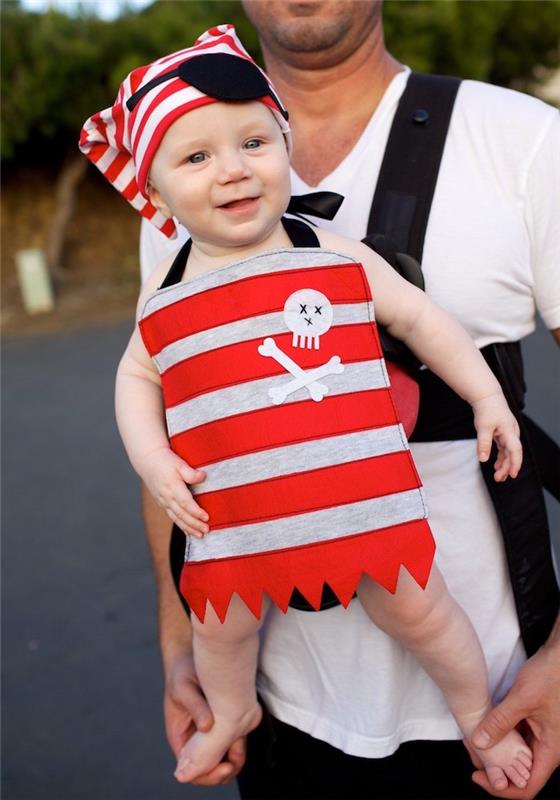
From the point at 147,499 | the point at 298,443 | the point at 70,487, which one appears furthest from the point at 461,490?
the point at 70,487

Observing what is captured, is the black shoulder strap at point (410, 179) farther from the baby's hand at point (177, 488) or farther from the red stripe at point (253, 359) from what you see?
the baby's hand at point (177, 488)

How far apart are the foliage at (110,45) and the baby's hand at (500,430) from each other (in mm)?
7988

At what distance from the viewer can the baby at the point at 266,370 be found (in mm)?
1410

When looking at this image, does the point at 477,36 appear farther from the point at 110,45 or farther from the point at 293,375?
the point at 293,375

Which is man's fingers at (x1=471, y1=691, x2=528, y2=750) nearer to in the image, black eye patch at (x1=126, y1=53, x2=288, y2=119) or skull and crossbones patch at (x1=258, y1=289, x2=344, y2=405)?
skull and crossbones patch at (x1=258, y1=289, x2=344, y2=405)

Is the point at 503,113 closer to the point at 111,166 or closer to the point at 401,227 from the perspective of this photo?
the point at 401,227

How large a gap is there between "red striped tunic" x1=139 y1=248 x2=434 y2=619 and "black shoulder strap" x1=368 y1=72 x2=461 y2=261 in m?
0.26

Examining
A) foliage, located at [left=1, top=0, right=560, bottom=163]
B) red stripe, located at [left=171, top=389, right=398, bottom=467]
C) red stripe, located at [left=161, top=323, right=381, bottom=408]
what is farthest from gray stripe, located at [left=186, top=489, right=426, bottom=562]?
foliage, located at [left=1, top=0, right=560, bottom=163]

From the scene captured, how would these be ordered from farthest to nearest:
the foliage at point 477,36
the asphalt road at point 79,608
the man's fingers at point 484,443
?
the foliage at point 477,36 < the asphalt road at point 79,608 < the man's fingers at point 484,443

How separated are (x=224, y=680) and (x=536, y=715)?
56cm

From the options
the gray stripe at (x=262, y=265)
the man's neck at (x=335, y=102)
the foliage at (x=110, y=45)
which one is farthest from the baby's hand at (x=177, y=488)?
the foliage at (x=110, y=45)

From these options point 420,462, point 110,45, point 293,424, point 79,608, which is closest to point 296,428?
point 293,424

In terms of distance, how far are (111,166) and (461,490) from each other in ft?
2.79

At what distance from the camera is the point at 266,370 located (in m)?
1.42
